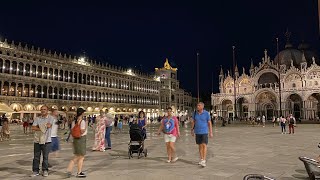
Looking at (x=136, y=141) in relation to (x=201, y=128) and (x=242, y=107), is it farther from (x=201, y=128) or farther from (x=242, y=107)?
(x=242, y=107)

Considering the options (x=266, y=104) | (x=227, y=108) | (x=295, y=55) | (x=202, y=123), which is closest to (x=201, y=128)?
(x=202, y=123)

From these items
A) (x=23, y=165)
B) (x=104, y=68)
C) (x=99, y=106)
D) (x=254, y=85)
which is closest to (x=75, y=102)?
(x=99, y=106)

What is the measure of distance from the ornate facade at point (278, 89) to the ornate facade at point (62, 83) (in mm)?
23557

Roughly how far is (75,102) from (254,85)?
4254cm

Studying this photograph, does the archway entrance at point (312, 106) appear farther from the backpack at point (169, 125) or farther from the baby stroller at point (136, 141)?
the backpack at point (169, 125)

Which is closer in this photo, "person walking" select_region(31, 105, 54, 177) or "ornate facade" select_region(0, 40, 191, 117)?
"person walking" select_region(31, 105, 54, 177)

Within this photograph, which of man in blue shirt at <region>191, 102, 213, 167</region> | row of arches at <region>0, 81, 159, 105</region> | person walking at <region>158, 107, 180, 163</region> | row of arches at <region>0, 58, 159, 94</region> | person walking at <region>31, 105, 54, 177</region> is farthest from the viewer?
row of arches at <region>0, 58, 159, 94</region>

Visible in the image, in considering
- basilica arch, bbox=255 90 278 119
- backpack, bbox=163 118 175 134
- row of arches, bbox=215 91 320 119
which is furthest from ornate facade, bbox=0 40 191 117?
backpack, bbox=163 118 175 134

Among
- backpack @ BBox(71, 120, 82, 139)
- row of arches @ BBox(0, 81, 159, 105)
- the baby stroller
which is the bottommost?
the baby stroller

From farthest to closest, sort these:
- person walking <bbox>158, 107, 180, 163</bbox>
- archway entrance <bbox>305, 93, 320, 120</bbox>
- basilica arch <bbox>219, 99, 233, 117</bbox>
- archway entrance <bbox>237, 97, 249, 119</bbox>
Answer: basilica arch <bbox>219, 99, 233, 117</bbox> → archway entrance <bbox>237, 97, 249, 119</bbox> → archway entrance <bbox>305, 93, 320, 120</bbox> → person walking <bbox>158, 107, 180, 163</bbox>

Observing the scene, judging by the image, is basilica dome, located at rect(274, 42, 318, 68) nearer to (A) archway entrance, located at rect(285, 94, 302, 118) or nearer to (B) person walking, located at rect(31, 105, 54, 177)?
(A) archway entrance, located at rect(285, 94, 302, 118)

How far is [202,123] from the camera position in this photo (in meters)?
8.80

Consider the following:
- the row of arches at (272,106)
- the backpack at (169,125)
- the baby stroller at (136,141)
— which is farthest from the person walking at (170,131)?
the row of arches at (272,106)

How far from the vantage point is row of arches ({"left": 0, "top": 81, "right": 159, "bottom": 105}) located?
5088 cm
